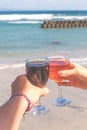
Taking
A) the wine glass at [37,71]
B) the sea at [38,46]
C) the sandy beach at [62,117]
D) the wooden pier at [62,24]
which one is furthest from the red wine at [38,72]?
the wooden pier at [62,24]

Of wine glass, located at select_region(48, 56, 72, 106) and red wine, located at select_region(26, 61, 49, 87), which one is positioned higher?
red wine, located at select_region(26, 61, 49, 87)

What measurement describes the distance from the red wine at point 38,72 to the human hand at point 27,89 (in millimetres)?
A: 22

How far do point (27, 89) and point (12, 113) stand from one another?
0.12 metres

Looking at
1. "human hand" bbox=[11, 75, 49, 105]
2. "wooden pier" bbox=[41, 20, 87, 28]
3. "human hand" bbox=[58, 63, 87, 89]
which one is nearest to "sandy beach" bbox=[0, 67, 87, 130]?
"human hand" bbox=[58, 63, 87, 89]

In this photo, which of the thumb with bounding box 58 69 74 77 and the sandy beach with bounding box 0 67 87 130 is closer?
the thumb with bounding box 58 69 74 77

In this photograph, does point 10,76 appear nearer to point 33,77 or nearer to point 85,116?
point 85,116

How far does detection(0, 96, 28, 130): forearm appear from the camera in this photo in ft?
3.78

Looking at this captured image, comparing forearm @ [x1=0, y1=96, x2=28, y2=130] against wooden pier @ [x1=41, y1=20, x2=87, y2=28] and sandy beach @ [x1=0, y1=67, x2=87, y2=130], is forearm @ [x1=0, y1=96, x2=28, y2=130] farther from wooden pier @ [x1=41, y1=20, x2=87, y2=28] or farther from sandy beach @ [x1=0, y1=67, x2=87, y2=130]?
wooden pier @ [x1=41, y1=20, x2=87, y2=28]

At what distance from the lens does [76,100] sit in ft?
19.1

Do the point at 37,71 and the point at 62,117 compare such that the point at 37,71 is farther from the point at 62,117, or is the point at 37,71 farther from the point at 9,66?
the point at 9,66

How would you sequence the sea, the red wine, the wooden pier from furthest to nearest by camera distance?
the wooden pier, the sea, the red wine

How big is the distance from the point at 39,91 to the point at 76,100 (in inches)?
180

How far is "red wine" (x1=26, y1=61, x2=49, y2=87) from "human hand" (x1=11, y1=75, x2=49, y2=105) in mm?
22

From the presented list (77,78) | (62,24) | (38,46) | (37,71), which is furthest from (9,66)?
(62,24)
